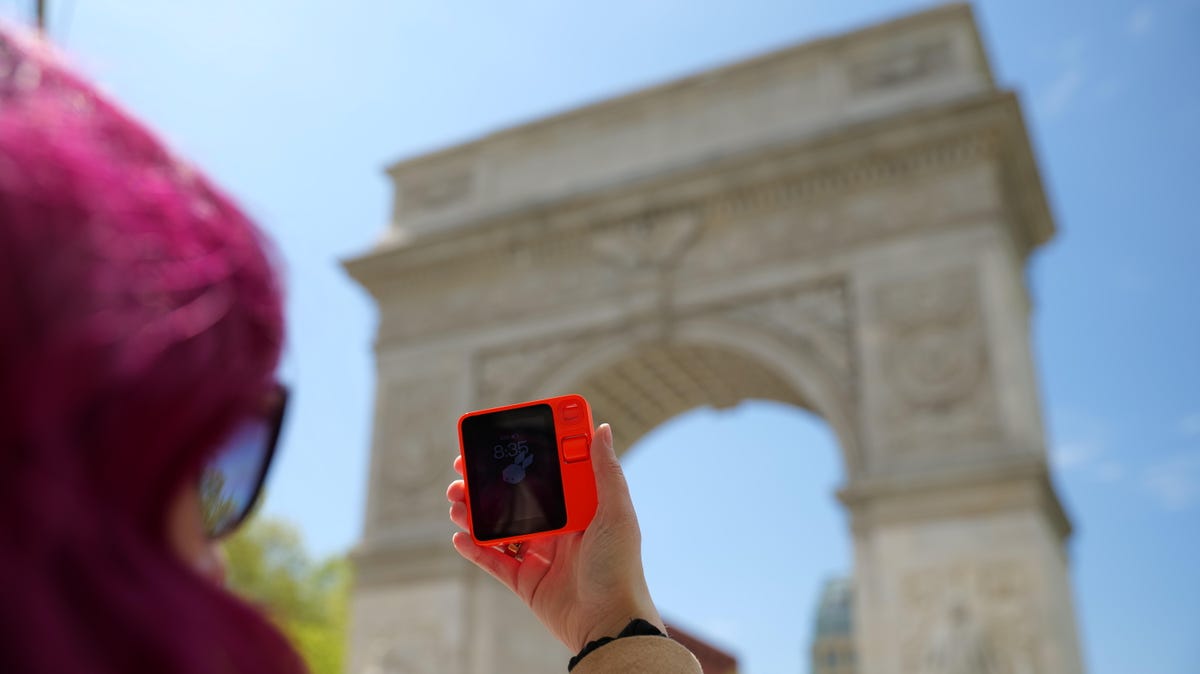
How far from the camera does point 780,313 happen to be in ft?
42.3

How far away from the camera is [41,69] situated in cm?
72

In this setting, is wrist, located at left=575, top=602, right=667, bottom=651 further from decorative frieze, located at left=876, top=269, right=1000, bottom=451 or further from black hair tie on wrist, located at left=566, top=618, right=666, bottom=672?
decorative frieze, located at left=876, top=269, right=1000, bottom=451

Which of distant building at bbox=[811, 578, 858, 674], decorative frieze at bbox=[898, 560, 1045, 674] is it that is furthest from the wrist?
distant building at bbox=[811, 578, 858, 674]

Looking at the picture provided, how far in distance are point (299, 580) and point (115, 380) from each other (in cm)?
3130

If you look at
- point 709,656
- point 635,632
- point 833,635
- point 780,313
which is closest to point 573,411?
point 635,632

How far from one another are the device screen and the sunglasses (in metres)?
0.62

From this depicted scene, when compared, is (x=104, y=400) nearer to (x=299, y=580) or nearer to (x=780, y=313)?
(x=780, y=313)

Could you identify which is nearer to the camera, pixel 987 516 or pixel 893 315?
pixel 987 516

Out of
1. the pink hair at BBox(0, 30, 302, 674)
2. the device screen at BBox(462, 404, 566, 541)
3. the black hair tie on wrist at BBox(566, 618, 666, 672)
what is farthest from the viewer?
the device screen at BBox(462, 404, 566, 541)

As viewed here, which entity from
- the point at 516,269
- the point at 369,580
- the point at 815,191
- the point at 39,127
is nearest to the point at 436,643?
the point at 369,580

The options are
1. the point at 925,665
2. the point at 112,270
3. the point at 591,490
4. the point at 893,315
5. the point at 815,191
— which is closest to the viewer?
the point at 112,270

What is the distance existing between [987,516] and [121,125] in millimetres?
10929

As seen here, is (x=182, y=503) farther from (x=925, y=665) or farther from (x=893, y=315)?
A: (x=893, y=315)

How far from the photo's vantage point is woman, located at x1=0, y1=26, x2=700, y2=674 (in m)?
0.55
